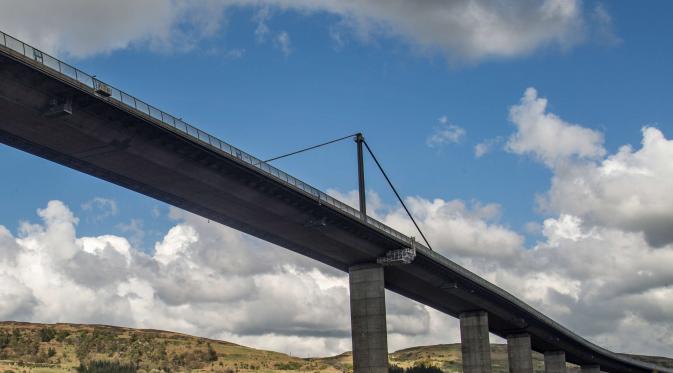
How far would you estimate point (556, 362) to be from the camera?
6093 inches

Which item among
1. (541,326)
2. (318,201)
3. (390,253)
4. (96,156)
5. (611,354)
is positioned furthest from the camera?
(611,354)

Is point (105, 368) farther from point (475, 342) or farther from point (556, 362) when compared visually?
point (556, 362)

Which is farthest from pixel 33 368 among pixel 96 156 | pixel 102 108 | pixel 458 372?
pixel 458 372

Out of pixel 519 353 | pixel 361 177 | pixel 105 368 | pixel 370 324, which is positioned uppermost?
pixel 361 177

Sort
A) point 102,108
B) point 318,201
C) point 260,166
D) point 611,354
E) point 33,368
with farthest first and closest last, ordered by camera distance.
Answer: point 611,354, point 33,368, point 318,201, point 260,166, point 102,108

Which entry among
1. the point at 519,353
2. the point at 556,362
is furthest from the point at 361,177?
the point at 556,362

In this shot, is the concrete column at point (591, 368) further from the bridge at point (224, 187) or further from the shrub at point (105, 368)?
the shrub at point (105, 368)

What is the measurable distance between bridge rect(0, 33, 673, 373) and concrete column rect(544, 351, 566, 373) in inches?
2033

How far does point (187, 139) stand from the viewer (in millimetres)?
52500

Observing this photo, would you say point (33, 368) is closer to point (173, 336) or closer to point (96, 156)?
point (96, 156)

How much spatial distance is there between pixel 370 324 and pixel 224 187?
26.4 m

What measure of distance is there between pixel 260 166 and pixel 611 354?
418ft

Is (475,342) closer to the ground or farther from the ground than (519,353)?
farther from the ground

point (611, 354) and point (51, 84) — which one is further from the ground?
point (51, 84)
